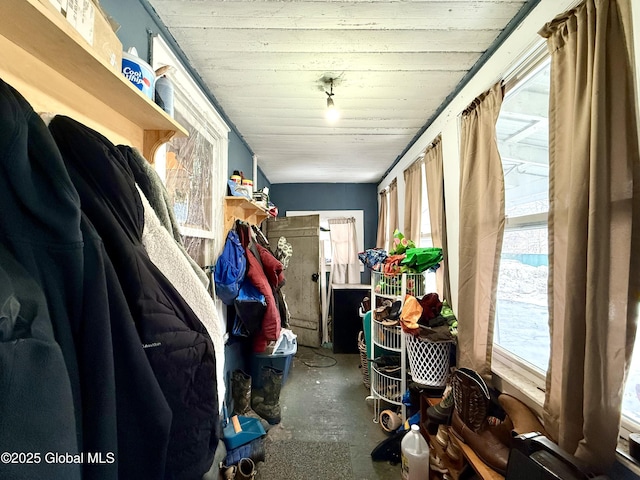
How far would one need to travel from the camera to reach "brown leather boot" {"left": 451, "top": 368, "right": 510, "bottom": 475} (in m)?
1.09

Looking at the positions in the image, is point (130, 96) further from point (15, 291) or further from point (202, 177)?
point (202, 177)

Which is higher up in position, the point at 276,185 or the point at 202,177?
the point at 276,185

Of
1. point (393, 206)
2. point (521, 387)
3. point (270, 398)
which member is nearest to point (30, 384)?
point (521, 387)

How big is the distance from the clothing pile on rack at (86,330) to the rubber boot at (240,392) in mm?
1718

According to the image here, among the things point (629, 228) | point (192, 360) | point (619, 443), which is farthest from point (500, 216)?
point (192, 360)

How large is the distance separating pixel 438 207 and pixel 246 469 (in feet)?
6.76

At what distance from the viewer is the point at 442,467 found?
136cm

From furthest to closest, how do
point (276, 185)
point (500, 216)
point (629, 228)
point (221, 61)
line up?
point (276, 185)
point (221, 61)
point (500, 216)
point (629, 228)

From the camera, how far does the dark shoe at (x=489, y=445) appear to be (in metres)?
1.07

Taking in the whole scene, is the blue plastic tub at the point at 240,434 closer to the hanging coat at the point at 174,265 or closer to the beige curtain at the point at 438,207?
the hanging coat at the point at 174,265

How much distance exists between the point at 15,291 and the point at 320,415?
2384 mm

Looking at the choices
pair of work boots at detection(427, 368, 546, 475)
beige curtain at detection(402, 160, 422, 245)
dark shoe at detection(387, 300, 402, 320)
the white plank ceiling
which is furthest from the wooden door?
pair of work boots at detection(427, 368, 546, 475)

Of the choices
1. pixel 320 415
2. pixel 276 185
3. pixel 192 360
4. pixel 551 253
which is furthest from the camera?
pixel 276 185

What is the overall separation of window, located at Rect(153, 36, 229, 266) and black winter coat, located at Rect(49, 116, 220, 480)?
705mm
